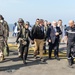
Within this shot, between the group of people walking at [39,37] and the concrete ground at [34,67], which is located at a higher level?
the group of people walking at [39,37]

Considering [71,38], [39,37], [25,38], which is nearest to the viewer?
[71,38]

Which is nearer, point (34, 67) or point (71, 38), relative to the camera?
point (34, 67)

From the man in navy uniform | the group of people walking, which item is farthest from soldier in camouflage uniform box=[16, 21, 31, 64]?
the man in navy uniform

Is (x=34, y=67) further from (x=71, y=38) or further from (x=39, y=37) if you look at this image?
(x=71, y=38)

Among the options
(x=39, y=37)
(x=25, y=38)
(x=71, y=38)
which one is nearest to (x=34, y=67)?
(x=25, y=38)

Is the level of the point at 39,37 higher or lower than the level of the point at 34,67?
higher

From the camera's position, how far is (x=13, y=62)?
1323 centimetres

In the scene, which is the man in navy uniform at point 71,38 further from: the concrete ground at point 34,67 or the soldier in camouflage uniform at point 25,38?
the soldier in camouflage uniform at point 25,38

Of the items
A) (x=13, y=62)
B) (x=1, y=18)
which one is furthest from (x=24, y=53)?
(x=1, y=18)

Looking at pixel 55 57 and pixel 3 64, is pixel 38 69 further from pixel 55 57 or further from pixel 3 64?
pixel 55 57

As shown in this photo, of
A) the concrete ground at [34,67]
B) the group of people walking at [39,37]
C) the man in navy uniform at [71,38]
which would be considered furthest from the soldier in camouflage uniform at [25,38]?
the man in navy uniform at [71,38]

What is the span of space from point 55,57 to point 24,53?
6.66ft

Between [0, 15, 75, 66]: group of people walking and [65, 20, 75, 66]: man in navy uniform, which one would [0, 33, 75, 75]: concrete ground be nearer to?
[0, 15, 75, 66]: group of people walking

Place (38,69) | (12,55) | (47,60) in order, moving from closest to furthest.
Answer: (38,69) → (47,60) → (12,55)
